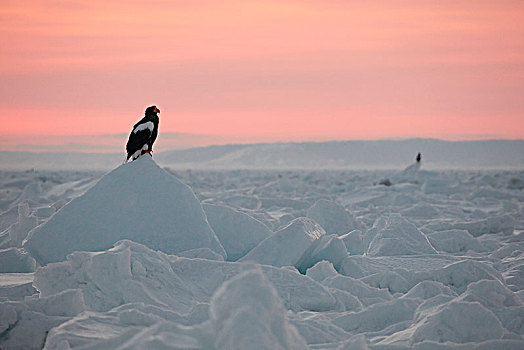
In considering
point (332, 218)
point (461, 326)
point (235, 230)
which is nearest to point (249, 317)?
point (461, 326)

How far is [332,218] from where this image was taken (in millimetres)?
7836

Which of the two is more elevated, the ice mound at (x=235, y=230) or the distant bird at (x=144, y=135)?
the distant bird at (x=144, y=135)

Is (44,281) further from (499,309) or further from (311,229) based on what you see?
(499,309)

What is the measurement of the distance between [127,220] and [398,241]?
9.30 ft

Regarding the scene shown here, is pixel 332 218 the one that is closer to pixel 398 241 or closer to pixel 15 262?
pixel 398 241

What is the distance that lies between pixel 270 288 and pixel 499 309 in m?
2.12

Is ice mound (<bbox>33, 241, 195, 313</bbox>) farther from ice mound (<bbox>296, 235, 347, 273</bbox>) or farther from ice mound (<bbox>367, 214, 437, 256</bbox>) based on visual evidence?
ice mound (<bbox>367, 214, 437, 256</bbox>)

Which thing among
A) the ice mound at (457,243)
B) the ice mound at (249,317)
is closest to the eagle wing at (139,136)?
the ice mound at (457,243)

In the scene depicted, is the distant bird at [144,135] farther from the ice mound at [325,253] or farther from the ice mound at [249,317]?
the ice mound at [249,317]

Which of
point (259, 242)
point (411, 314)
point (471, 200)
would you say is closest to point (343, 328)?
point (411, 314)

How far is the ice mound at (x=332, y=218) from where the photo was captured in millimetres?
7758

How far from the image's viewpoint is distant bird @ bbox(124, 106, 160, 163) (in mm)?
6754

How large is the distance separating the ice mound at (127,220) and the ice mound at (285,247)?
1.12 ft

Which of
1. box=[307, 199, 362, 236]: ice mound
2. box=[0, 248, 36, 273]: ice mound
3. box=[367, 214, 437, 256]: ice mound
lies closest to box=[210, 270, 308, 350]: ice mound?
box=[0, 248, 36, 273]: ice mound
